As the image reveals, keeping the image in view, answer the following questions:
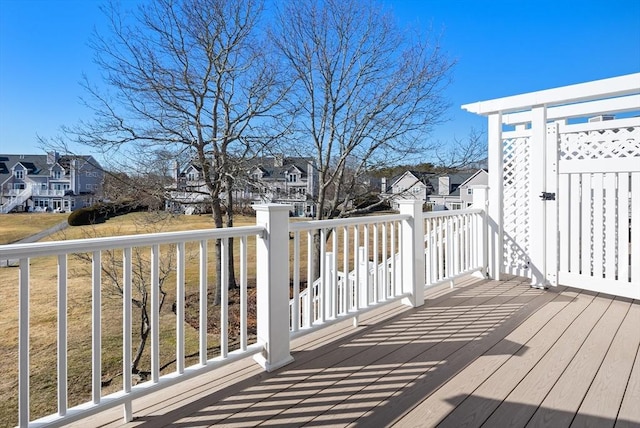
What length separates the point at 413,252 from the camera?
3.22 m

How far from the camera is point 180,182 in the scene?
10.5 metres

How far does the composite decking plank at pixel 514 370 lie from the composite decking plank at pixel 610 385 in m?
0.28

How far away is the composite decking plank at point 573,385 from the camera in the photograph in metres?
1.64

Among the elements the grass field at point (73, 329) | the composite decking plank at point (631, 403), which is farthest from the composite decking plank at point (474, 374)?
the grass field at point (73, 329)

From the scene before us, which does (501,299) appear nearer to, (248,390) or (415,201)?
(415,201)

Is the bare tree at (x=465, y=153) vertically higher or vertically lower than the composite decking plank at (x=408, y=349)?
higher

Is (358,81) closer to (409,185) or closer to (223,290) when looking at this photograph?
(409,185)

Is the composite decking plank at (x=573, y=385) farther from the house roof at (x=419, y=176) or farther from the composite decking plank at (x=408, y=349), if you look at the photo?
the house roof at (x=419, y=176)

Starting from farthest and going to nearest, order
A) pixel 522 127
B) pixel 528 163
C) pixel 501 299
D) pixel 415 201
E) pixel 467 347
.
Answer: pixel 522 127, pixel 528 163, pixel 501 299, pixel 415 201, pixel 467 347

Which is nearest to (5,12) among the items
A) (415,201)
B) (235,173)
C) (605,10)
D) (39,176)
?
(39,176)

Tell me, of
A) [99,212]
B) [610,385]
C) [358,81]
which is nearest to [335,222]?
[610,385]

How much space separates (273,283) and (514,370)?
55.0 inches

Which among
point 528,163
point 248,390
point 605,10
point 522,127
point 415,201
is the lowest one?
point 248,390

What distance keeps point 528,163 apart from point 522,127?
560 mm
